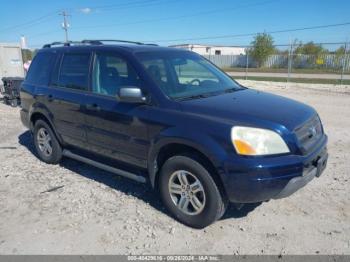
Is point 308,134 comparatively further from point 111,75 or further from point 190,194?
point 111,75

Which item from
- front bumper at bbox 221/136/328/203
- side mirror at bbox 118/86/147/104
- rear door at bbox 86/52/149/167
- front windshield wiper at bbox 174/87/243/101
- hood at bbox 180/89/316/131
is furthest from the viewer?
rear door at bbox 86/52/149/167

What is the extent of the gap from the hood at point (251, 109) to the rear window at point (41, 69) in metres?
2.82

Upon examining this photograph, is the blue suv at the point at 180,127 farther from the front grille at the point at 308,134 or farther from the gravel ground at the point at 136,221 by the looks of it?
the gravel ground at the point at 136,221

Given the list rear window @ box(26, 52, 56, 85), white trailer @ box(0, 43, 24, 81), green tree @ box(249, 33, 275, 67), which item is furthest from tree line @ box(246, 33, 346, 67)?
rear window @ box(26, 52, 56, 85)

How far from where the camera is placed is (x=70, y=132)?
493cm

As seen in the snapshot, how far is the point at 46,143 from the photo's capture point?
18.5 ft

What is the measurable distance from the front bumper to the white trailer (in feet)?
50.5

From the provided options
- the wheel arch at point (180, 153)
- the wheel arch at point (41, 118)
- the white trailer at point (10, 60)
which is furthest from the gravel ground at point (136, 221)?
the white trailer at point (10, 60)

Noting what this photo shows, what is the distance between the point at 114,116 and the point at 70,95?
3.51 ft

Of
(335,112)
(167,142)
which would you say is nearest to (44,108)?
(167,142)

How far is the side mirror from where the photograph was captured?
3575 millimetres

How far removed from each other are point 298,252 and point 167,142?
5.42 feet

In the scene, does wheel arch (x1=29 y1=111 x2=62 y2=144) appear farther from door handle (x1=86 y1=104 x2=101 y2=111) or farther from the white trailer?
the white trailer

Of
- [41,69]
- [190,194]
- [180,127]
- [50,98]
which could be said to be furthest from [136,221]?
[41,69]
